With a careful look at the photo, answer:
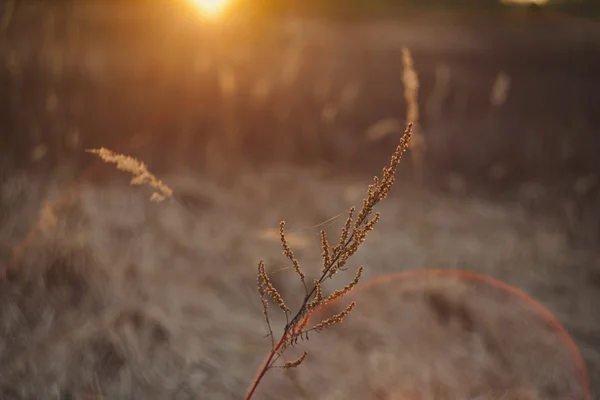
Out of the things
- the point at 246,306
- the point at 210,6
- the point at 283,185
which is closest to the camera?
the point at 246,306

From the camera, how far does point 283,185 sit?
9.35ft

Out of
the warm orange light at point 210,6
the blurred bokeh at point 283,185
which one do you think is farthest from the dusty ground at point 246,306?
the warm orange light at point 210,6

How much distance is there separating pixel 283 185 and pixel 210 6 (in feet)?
7.66

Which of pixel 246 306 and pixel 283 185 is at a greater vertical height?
pixel 283 185

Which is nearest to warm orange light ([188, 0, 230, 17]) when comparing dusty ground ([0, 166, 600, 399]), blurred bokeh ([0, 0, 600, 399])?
blurred bokeh ([0, 0, 600, 399])

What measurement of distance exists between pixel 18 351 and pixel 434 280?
135 centimetres

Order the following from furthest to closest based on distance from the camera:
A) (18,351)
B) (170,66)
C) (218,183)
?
(170,66) < (218,183) < (18,351)

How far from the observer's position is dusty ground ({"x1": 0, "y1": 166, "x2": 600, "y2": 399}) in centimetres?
153

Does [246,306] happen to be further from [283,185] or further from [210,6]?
[210,6]

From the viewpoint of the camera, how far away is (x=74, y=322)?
5.54 ft

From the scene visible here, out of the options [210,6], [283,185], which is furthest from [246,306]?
[210,6]

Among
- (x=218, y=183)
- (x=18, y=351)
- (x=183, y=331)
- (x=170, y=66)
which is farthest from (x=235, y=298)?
(x=170, y=66)

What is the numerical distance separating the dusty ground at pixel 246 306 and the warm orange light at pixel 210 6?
92.8 inches

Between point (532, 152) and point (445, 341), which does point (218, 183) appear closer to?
point (445, 341)
